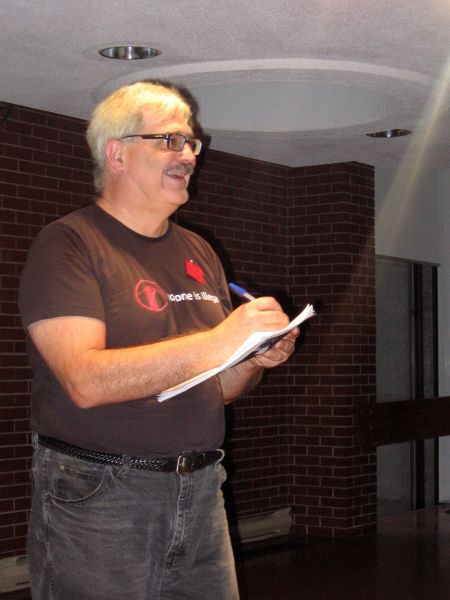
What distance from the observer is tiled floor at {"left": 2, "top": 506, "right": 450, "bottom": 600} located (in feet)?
18.3

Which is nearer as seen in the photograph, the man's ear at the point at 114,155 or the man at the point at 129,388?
the man at the point at 129,388

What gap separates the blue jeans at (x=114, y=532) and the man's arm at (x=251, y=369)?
1.07 ft

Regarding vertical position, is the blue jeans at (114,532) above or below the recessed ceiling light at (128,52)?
below

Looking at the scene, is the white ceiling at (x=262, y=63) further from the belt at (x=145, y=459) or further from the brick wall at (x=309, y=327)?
the belt at (x=145, y=459)

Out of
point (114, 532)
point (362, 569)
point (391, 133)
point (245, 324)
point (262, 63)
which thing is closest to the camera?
point (245, 324)

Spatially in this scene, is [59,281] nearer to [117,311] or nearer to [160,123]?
[117,311]

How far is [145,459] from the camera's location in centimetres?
208

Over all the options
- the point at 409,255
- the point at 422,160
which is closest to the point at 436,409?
the point at 409,255

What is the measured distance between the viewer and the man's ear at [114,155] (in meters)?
2.29

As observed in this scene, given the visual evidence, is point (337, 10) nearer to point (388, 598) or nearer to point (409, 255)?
point (388, 598)

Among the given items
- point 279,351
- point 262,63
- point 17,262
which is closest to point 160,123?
point 279,351

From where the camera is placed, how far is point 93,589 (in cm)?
203

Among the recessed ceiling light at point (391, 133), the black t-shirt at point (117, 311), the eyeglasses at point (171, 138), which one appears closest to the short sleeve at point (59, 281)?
the black t-shirt at point (117, 311)

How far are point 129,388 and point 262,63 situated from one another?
3.37 metres
